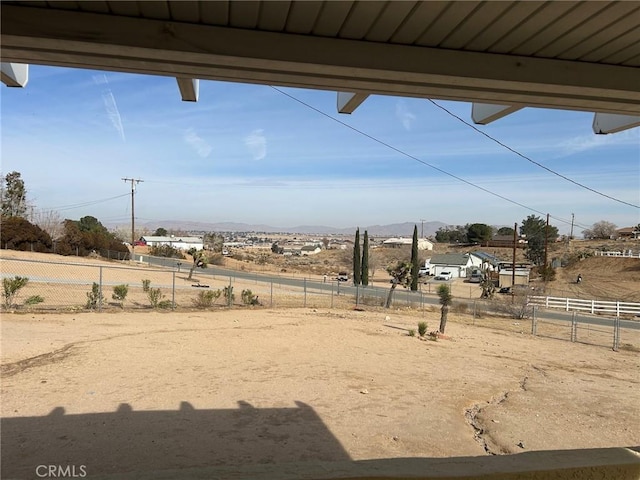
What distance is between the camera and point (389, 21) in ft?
8.65

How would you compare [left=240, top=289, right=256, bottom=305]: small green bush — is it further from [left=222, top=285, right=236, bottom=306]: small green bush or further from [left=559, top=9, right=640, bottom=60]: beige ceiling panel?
[left=559, top=9, right=640, bottom=60]: beige ceiling panel

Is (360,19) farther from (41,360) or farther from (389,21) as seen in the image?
(41,360)

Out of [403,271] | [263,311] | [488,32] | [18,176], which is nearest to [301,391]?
[488,32]

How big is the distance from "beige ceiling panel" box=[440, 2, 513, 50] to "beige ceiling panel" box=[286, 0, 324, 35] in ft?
2.93

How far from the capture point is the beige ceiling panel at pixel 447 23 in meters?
2.48

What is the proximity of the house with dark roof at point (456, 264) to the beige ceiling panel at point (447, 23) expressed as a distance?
6647cm

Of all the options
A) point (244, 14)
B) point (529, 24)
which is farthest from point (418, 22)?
point (244, 14)

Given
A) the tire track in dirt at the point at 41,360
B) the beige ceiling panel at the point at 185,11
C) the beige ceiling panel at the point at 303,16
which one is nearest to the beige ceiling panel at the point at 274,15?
the beige ceiling panel at the point at 303,16

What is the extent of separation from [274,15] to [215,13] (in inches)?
13.4

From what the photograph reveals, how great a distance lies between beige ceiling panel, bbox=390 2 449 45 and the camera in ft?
8.14

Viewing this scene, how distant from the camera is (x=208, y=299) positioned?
72.1ft

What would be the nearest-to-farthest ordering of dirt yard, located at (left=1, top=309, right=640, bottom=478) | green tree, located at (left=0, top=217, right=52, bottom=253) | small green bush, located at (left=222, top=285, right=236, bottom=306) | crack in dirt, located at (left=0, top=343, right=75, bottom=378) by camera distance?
dirt yard, located at (left=1, top=309, right=640, bottom=478), crack in dirt, located at (left=0, top=343, right=75, bottom=378), small green bush, located at (left=222, top=285, right=236, bottom=306), green tree, located at (left=0, top=217, right=52, bottom=253)

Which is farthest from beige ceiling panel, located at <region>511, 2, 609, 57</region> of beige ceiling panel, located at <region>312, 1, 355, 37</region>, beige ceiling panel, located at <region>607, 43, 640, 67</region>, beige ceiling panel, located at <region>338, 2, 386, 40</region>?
beige ceiling panel, located at <region>312, 1, 355, 37</region>

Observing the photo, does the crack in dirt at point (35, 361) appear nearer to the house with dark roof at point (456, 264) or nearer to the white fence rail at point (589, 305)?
the white fence rail at point (589, 305)
